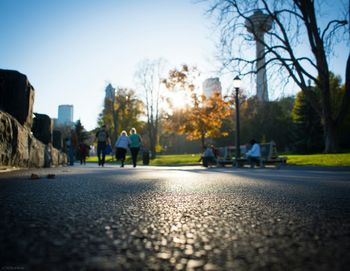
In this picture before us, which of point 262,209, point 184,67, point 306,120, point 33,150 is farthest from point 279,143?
point 262,209

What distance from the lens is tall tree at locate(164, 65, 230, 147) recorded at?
1219 inches

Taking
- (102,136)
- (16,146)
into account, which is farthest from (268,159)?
(16,146)

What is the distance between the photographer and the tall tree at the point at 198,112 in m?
31.0

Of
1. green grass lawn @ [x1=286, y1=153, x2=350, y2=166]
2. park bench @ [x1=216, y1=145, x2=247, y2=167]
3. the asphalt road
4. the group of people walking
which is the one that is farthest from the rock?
green grass lawn @ [x1=286, y1=153, x2=350, y2=166]

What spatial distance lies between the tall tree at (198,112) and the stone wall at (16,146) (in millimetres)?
22576

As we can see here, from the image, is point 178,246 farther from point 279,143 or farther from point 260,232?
point 279,143

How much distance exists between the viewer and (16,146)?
6.95m

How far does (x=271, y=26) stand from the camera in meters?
19.2

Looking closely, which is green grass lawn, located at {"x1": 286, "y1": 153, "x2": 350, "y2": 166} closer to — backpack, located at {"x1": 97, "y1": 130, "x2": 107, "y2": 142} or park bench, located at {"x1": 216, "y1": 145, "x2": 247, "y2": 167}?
park bench, located at {"x1": 216, "y1": 145, "x2": 247, "y2": 167}

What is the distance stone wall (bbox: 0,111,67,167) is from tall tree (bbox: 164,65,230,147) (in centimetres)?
2258

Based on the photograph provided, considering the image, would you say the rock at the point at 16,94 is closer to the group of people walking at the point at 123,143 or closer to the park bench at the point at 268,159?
the group of people walking at the point at 123,143

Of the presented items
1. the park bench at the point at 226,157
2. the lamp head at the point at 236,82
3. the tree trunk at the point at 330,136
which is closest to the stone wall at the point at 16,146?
the park bench at the point at 226,157

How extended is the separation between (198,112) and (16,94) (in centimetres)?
2429

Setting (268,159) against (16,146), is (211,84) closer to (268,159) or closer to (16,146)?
(268,159)
